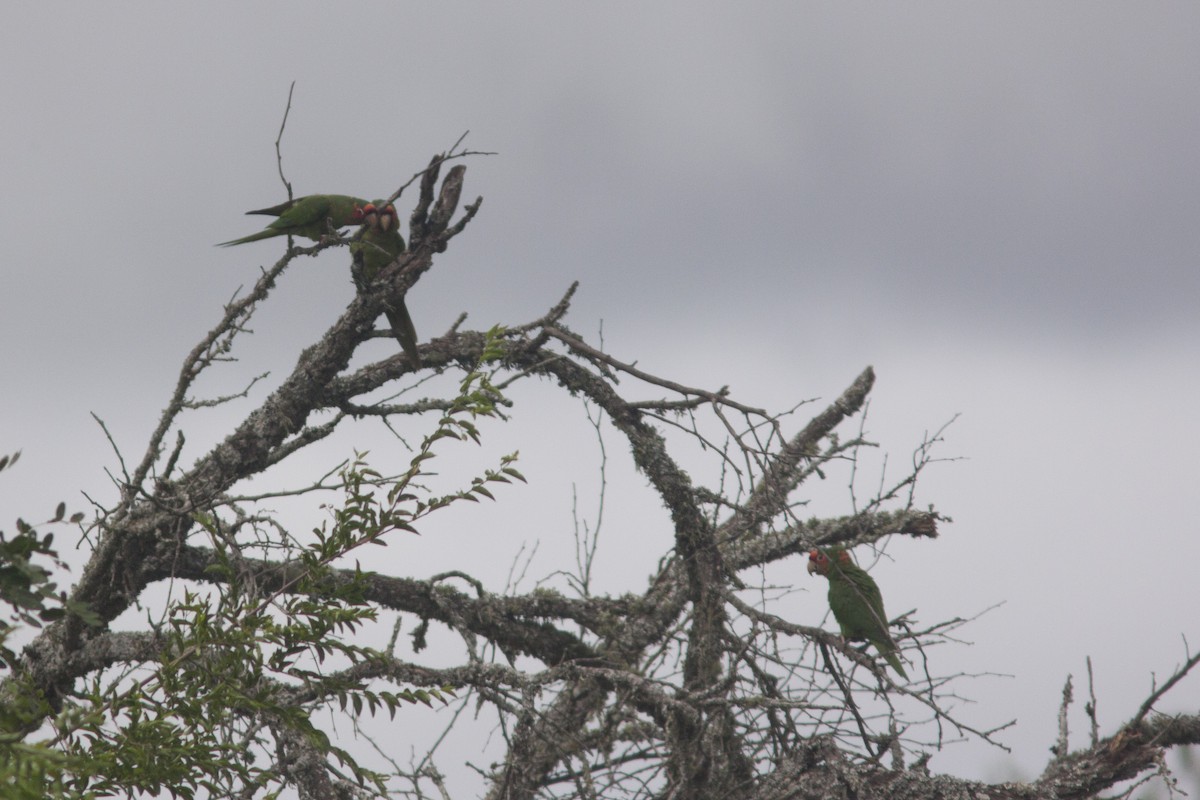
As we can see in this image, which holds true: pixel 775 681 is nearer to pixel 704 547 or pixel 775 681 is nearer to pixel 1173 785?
pixel 704 547

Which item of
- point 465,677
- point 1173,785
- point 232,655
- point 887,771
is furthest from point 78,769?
point 1173,785

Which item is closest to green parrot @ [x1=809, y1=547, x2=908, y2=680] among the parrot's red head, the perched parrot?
the parrot's red head

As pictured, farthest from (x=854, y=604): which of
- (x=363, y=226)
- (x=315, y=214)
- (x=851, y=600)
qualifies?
(x=315, y=214)

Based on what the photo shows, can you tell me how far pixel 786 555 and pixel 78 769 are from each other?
4.51 meters

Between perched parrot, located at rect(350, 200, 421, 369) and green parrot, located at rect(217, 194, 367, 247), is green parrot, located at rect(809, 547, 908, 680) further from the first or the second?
green parrot, located at rect(217, 194, 367, 247)

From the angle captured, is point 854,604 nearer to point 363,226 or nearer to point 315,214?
point 363,226

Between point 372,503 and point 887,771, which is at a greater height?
point 372,503

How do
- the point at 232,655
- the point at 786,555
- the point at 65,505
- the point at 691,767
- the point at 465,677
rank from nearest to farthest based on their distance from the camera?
1. the point at 65,505
2. the point at 232,655
3. the point at 465,677
4. the point at 691,767
5. the point at 786,555

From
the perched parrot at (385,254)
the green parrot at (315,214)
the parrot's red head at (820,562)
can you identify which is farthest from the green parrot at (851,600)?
the green parrot at (315,214)

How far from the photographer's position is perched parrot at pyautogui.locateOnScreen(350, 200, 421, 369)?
430cm

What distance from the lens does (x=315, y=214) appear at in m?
5.62

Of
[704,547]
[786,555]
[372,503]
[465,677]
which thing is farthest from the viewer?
[786,555]

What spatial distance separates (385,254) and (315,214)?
0.74 meters

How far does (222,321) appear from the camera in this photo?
4.72 m
